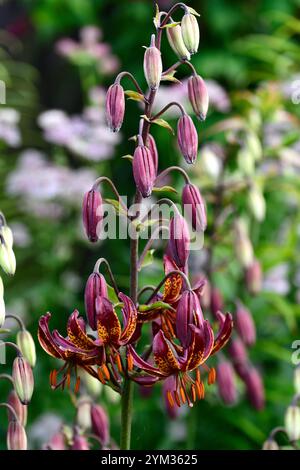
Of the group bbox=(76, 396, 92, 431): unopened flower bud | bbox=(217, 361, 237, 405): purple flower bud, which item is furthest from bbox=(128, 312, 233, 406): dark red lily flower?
bbox=(217, 361, 237, 405): purple flower bud

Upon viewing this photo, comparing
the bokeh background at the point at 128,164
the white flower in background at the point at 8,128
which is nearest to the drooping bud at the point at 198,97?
the bokeh background at the point at 128,164

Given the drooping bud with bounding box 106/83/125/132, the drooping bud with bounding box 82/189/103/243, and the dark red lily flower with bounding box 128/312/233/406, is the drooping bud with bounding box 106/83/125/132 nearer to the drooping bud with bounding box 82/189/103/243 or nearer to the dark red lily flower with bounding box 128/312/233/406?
the drooping bud with bounding box 82/189/103/243

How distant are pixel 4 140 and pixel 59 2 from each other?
0.83 m

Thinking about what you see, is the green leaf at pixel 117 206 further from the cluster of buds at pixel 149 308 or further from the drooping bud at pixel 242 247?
the drooping bud at pixel 242 247

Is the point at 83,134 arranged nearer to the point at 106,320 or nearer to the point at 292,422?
the point at 292,422

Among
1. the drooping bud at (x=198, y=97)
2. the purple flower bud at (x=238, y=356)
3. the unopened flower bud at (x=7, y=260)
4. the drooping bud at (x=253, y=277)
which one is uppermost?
the drooping bud at (x=198, y=97)

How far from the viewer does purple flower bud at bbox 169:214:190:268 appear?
814 mm

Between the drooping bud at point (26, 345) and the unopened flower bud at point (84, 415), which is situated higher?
the drooping bud at point (26, 345)

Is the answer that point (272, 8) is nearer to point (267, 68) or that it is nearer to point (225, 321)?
point (267, 68)

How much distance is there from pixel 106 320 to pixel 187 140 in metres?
0.19

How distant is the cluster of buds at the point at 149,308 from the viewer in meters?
0.79

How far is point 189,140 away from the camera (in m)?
0.82

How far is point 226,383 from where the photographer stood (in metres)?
1.32

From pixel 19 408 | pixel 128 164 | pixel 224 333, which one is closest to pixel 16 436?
pixel 19 408
